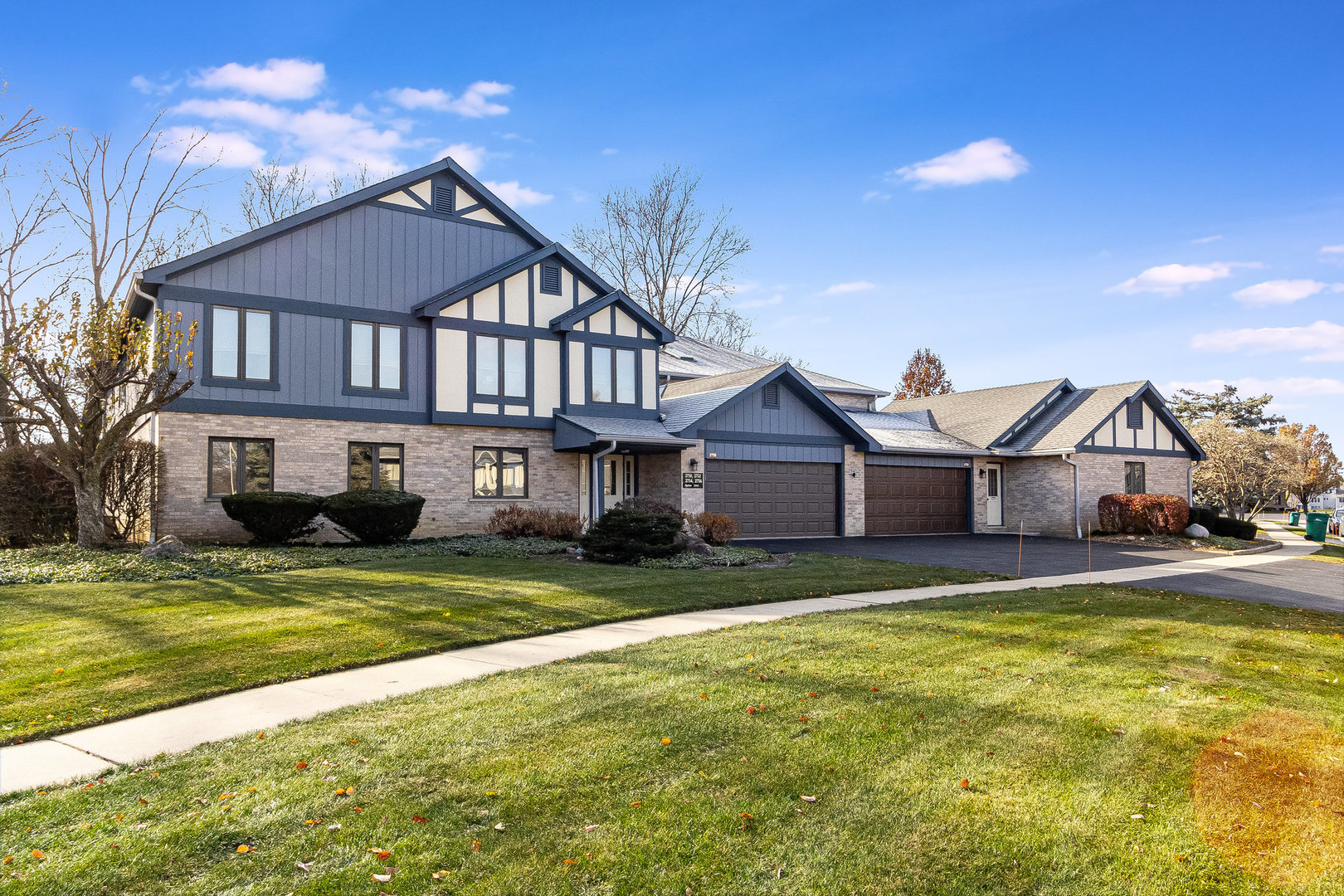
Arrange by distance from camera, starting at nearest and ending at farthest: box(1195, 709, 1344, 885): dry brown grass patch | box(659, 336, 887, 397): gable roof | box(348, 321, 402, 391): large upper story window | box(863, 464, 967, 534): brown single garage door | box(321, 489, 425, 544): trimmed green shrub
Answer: box(1195, 709, 1344, 885): dry brown grass patch
box(321, 489, 425, 544): trimmed green shrub
box(348, 321, 402, 391): large upper story window
box(863, 464, 967, 534): brown single garage door
box(659, 336, 887, 397): gable roof

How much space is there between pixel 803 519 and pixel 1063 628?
46.4 feet

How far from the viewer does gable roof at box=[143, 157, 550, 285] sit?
653 inches

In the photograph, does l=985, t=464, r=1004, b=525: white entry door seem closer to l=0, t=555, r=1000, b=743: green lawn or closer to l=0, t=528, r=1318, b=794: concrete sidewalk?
l=0, t=555, r=1000, b=743: green lawn

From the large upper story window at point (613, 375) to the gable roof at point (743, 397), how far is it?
52.8 inches

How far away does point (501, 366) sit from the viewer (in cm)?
2042

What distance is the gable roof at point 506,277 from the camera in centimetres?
1942

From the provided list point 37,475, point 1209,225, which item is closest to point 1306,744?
point 1209,225

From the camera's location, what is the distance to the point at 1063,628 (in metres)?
9.18

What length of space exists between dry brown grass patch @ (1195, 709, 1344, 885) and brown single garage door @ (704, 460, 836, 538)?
1619 cm

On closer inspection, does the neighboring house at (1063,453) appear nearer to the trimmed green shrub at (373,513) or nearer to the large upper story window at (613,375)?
the large upper story window at (613,375)

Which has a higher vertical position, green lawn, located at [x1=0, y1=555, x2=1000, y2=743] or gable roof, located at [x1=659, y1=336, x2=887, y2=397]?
gable roof, located at [x1=659, y1=336, x2=887, y2=397]

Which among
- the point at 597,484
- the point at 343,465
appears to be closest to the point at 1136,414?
the point at 597,484

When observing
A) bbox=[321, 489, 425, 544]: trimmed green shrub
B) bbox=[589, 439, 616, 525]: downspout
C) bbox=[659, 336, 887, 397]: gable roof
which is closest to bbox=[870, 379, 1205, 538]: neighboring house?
bbox=[659, 336, 887, 397]: gable roof

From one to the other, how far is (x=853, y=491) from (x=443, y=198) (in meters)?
13.7
